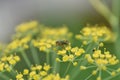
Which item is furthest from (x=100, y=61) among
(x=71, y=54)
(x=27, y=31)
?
(x=27, y=31)

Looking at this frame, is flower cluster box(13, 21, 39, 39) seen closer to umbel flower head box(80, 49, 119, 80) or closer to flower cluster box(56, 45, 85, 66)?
flower cluster box(56, 45, 85, 66)

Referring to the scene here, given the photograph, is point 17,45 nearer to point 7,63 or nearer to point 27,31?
point 7,63

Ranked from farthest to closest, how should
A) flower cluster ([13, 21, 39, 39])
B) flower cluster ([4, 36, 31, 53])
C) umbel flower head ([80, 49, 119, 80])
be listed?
flower cluster ([13, 21, 39, 39]), flower cluster ([4, 36, 31, 53]), umbel flower head ([80, 49, 119, 80])

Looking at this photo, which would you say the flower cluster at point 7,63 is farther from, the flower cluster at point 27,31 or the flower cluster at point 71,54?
the flower cluster at point 27,31

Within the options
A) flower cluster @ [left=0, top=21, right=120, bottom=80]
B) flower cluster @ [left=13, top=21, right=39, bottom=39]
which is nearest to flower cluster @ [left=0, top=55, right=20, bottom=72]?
flower cluster @ [left=0, top=21, right=120, bottom=80]

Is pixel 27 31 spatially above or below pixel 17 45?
above

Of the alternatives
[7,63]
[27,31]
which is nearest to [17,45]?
[7,63]

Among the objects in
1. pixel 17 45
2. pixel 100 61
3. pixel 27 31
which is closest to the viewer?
pixel 100 61

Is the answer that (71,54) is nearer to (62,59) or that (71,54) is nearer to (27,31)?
(62,59)

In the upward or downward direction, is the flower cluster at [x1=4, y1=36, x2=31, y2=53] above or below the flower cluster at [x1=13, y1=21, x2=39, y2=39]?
below

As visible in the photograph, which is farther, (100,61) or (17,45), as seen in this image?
(17,45)

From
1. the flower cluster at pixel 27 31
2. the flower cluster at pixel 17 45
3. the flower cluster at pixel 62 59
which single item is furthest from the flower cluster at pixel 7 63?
the flower cluster at pixel 27 31

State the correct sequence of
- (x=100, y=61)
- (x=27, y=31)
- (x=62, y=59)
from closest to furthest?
1. (x=100, y=61)
2. (x=62, y=59)
3. (x=27, y=31)

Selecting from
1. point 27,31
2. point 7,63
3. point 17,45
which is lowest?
point 7,63
